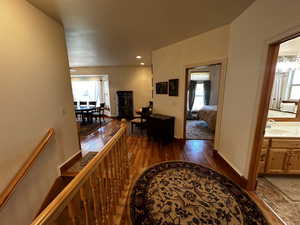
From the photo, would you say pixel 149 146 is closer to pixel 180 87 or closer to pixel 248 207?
pixel 180 87

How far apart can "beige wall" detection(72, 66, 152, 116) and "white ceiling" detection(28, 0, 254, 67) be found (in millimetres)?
3412

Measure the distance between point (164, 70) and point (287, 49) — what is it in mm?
2700

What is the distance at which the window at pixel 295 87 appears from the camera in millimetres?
2574

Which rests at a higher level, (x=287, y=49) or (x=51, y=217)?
(x=287, y=49)

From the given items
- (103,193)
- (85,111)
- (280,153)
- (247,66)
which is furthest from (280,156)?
(85,111)

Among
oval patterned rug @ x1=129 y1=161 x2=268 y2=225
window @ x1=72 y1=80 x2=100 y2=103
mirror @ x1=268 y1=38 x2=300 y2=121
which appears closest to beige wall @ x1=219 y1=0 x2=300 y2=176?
oval patterned rug @ x1=129 y1=161 x2=268 y2=225

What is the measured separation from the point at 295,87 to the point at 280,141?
4.94 ft

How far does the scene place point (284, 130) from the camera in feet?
7.45

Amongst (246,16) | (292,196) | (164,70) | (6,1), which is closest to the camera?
(6,1)

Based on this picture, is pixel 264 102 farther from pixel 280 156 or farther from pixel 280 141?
pixel 280 156

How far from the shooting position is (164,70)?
3877 millimetres

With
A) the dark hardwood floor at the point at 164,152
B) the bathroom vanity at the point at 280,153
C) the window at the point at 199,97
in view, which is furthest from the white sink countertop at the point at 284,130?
the window at the point at 199,97

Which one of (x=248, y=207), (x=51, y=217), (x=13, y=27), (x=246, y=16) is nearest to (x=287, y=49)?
(x=246, y=16)

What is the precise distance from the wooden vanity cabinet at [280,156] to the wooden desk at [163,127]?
79.0 inches
